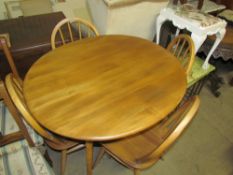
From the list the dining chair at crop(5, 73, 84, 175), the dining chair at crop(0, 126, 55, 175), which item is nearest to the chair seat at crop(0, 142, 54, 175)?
the dining chair at crop(0, 126, 55, 175)

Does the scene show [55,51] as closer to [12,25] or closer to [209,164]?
[12,25]

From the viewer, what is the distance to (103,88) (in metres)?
1.17

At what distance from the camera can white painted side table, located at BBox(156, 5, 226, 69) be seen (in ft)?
5.87

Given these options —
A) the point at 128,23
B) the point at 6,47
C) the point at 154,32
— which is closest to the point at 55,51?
the point at 6,47

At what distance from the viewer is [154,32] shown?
7.91 feet

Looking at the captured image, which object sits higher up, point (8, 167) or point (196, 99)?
point (196, 99)

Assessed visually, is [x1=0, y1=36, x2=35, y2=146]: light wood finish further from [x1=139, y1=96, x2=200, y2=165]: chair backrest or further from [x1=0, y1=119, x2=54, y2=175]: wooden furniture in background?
[x1=139, y1=96, x2=200, y2=165]: chair backrest

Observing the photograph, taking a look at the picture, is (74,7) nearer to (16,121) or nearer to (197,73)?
(197,73)

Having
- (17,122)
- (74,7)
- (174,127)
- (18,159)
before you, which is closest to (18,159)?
(18,159)

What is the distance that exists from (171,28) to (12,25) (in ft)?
5.63

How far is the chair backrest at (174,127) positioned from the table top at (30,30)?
4.05 feet

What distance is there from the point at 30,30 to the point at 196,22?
1.55 meters

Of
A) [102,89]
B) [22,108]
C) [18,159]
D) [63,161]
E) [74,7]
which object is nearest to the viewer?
[22,108]

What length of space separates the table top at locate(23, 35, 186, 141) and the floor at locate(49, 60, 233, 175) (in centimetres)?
77
